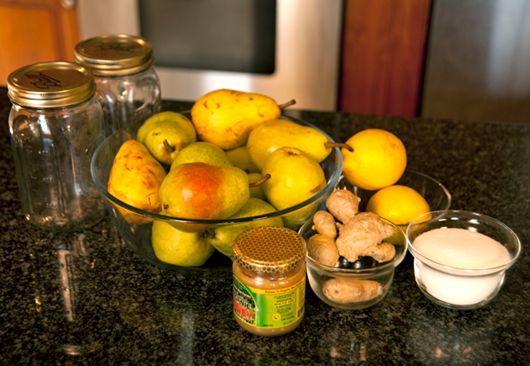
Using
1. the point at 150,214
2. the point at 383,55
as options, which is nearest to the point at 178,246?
the point at 150,214

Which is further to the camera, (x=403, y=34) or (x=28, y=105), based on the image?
(x=403, y=34)

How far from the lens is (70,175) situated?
94cm

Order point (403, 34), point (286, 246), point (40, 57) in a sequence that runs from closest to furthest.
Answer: point (286, 246) < point (403, 34) < point (40, 57)

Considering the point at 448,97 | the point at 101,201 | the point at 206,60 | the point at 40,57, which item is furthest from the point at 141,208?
the point at 40,57

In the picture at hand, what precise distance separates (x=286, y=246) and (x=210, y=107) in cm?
31

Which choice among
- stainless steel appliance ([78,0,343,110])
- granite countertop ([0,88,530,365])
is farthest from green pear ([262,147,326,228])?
stainless steel appliance ([78,0,343,110])

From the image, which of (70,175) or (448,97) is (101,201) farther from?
(448,97)

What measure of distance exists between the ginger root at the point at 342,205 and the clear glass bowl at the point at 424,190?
0.12m

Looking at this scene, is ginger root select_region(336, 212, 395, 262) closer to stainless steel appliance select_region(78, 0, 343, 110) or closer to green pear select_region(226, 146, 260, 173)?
green pear select_region(226, 146, 260, 173)

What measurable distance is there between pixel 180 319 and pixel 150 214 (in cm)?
13

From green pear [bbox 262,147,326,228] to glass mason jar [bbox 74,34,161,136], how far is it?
10.0 inches

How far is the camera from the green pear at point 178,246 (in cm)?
80

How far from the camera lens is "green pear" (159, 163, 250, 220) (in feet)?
2.48

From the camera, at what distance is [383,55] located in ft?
6.56
